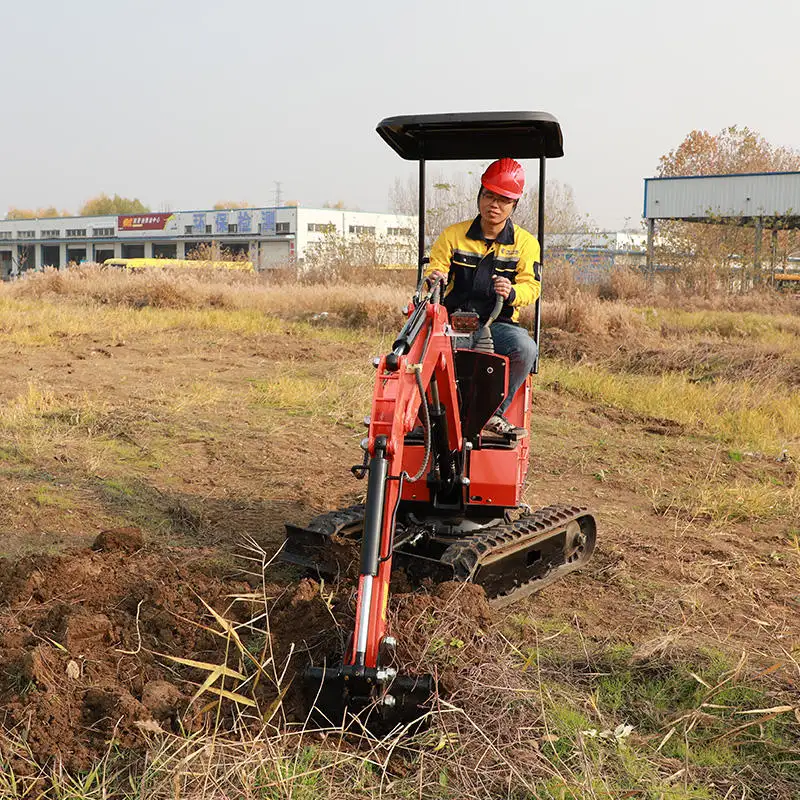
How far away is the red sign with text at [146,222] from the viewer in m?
75.8

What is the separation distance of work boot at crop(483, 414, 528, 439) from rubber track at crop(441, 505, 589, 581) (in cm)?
54

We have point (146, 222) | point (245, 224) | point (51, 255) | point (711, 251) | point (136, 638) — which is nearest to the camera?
point (136, 638)

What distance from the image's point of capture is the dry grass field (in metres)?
3.30

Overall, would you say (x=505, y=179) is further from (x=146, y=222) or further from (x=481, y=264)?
(x=146, y=222)

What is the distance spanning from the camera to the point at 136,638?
416cm

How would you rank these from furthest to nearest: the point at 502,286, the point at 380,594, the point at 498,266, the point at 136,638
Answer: the point at 498,266 < the point at 502,286 < the point at 136,638 < the point at 380,594

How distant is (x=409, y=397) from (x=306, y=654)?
117 cm

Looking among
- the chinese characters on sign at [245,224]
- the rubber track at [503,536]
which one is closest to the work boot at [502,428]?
the rubber track at [503,536]

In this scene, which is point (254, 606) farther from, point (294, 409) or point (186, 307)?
point (186, 307)

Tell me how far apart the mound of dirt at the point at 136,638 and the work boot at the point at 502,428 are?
1.14m

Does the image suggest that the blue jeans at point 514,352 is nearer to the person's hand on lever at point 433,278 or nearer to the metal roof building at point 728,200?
the person's hand on lever at point 433,278

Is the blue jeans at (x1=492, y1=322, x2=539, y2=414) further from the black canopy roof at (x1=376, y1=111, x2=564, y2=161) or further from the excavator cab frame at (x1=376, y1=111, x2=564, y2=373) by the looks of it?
the black canopy roof at (x1=376, y1=111, x2=564, y2=161)

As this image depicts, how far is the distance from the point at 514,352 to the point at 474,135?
154 cm

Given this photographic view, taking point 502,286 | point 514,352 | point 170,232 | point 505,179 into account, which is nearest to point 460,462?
point 514,352
